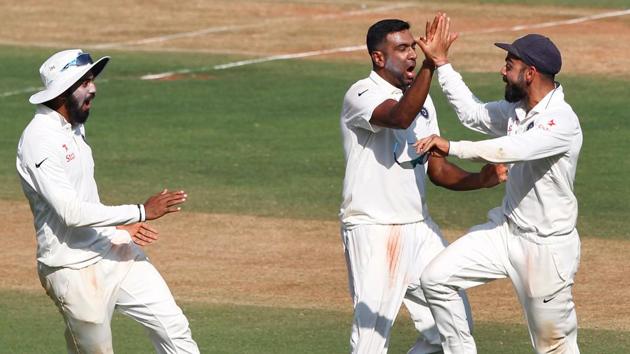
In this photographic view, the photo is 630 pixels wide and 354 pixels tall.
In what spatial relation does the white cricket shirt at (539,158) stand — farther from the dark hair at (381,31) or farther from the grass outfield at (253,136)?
the grass outfield at (253,136)

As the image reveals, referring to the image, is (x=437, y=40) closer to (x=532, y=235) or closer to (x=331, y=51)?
(x=532, y=235)

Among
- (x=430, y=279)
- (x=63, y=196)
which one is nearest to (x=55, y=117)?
(x=63, y=196)

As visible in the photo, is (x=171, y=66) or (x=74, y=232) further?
(x=171, y=66)

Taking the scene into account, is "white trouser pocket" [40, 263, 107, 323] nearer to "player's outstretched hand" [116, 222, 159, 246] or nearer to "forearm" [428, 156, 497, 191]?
"player's outstretched hand" [116, 222, 159, 246]

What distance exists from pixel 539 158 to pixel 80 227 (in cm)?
273

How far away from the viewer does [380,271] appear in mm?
9656

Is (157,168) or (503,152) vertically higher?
(503,152)

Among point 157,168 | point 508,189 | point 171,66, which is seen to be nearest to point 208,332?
point 508,189

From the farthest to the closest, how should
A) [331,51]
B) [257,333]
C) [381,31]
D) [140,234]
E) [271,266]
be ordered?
[331,51], [271,266], [257,333], [381,31], [140,234]

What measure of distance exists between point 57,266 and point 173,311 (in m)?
0.75

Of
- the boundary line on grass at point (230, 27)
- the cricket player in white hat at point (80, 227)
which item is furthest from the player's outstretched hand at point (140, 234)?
the boundary line on grass at point (230, 27)

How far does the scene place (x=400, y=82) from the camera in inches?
385

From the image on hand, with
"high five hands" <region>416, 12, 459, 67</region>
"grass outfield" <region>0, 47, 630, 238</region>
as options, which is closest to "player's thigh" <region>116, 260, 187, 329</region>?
"high five hands" <region>416, 12, 459, 67</region>

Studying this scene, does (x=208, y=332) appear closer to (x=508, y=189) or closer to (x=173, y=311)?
(x=173, y=311)
